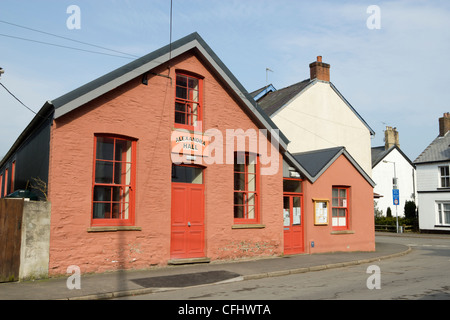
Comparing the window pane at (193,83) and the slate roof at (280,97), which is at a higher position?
the slate roof at (280,97)

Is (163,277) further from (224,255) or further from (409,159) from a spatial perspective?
(409,159)

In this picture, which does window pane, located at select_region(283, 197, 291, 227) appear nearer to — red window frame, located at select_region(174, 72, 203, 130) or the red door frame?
the red door frame

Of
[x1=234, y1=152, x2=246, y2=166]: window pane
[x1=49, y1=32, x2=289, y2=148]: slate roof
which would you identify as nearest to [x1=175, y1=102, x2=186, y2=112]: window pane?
[x1=49, y1=32, x2=289, y2=148]: slate roof

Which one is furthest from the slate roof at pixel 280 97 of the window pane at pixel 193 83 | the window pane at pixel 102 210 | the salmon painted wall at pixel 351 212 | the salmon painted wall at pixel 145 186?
the window pane at pixel 102 210

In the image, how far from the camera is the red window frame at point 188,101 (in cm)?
1355

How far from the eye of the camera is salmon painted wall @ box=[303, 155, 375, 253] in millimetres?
16547

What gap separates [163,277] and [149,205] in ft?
7.87

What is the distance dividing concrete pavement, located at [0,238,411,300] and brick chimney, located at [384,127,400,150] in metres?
32.3

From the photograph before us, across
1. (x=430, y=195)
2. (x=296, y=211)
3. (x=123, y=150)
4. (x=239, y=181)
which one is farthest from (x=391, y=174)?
(x=123, y=150)

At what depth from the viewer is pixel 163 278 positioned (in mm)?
10492

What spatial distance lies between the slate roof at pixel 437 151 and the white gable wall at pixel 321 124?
7.98 meters

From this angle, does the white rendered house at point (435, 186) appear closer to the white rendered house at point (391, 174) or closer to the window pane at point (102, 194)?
the white rendered house at point (391, 174)

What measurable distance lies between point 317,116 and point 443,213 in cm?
1534

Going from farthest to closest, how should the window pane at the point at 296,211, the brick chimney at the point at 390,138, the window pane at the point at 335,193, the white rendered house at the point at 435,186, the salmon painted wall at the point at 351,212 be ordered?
Answer: 1. the brick chimney at the point at 390,138
2. the white rendered house at the point at 435,186
3. the window pane at the point at 335,193
4. the salmon painted wall at the point at 351,212
5. the window pane at the point at 296,211
